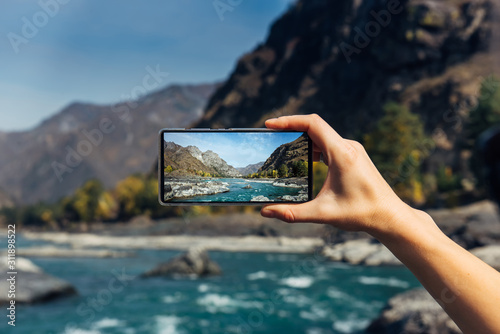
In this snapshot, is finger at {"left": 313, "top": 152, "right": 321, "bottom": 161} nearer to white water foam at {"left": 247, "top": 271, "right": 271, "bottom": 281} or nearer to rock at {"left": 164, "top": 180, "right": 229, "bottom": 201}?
rock at {"left": 164, "top": 180, "right": 229, "bottom": 201}

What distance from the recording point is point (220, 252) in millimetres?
41344

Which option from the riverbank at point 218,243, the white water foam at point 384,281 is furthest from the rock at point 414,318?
the riverbank at point 218,243

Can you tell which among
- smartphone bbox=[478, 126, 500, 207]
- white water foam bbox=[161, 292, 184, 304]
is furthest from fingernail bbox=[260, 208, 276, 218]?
white water foam bbox=[161, 292, 184, 304]

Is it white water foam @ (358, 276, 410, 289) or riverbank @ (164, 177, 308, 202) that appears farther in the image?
white water foam @ (358, 276, 410, 289)

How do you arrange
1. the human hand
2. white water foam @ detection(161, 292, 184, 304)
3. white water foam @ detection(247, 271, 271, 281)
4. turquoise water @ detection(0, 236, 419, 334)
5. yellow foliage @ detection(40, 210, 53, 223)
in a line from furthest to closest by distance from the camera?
yellow foliage @ detection(40, 210, 53, 223), white water foam @ detection(247, 271, 271, 281), white water foam @ detection(161, 292, 184, 304), turquoise water @ detection(0, 236, 419, 334), the human hand

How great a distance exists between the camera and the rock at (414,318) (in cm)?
997

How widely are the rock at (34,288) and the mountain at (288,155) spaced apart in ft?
69.8

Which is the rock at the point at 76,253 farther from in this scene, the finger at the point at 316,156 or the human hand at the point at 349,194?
the human hand at the point at 349,194

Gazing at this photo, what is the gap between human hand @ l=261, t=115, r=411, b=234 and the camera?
5.70 ft

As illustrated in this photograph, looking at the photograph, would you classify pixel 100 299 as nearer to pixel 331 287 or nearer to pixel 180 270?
pixel 180 270

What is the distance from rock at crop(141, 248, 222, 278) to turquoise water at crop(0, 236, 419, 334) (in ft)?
2.27

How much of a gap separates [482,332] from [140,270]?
31.2 metres

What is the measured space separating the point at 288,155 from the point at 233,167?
330 mm

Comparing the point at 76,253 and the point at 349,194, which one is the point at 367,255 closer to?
the point at 76,253
